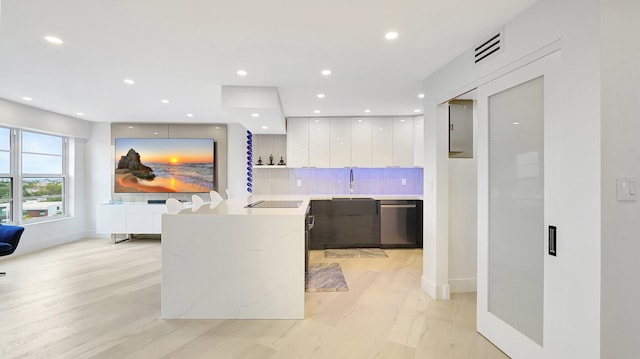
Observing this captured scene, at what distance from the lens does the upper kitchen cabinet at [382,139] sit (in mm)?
5629

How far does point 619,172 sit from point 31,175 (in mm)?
Answer: 7687

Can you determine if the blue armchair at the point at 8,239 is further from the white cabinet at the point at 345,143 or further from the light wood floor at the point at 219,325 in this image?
the white cabinet at the point at 345,143

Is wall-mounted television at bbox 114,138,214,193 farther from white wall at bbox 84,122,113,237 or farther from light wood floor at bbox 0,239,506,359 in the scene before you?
light wood floor at bbox 0,239,506,359

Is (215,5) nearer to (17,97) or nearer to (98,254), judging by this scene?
(17,97)

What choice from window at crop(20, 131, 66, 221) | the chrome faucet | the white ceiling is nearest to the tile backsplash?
the chrome faucet

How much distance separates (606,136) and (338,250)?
13.7ft

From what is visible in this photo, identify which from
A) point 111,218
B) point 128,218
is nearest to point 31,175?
point 111,218

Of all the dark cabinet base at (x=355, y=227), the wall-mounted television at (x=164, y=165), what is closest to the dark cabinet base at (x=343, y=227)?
the dark cabinet base at (x=355, y=227)

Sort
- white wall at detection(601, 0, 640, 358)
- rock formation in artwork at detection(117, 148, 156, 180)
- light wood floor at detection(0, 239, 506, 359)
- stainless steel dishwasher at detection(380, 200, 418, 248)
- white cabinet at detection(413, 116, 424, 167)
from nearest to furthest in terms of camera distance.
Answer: white wall at detection(601, 0, 640, 358) → light wood floor at detection(0, 239, 506, 359) → stainless steel dishwasher at detection(380, 200, 418, 248) → white cabinet at detection(413, 116, 424, 167) → rock formation in artwork at detection(117, 148, 156, 180)

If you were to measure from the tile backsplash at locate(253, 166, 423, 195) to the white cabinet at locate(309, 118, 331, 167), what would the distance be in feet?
1.18

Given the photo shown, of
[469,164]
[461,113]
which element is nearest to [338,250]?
[469,164]

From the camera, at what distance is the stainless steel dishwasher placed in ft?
17.5

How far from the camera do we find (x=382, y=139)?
18.5 feet

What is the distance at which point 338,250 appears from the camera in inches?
207
